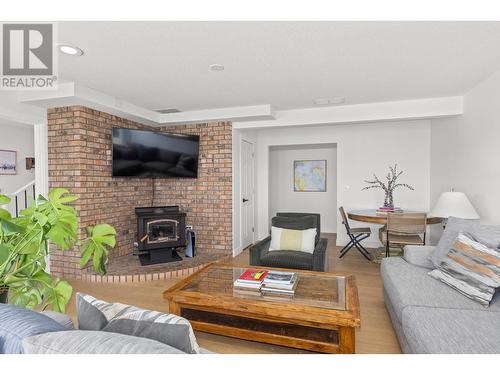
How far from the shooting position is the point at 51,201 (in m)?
1.19

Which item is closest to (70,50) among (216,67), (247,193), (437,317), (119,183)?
(216,67)

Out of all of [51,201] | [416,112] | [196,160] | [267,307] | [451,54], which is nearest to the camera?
[51,201]

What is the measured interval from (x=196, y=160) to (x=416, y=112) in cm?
319

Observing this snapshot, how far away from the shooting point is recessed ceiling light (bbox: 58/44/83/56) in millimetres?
2208

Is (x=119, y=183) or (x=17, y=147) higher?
(x=17, y=147)

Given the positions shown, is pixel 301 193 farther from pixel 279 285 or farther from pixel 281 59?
pixel 279 285

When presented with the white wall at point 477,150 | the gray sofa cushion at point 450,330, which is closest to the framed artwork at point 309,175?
the white wall at point 477,150

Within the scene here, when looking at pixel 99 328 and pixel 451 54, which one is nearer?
pixel 99 328

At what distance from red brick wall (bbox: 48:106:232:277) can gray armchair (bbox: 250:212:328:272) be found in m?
1.30

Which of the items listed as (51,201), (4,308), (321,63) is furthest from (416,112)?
(4,308)

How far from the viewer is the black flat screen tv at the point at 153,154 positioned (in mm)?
3865

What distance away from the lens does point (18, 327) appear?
842mm

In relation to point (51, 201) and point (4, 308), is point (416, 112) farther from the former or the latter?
point (4, 308)

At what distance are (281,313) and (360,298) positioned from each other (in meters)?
1.46
